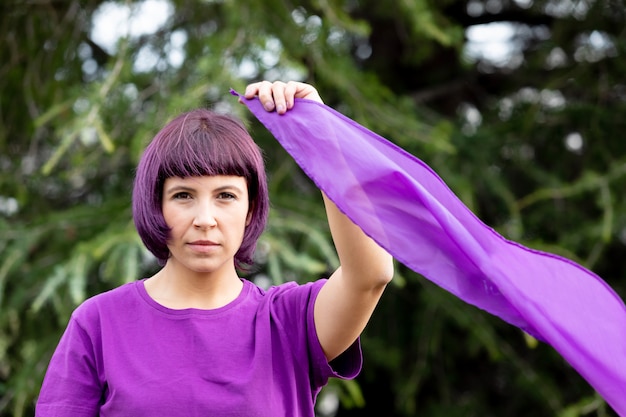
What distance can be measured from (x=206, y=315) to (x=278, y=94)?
1.24 ft

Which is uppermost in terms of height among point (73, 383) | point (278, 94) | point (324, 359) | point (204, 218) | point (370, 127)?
point (278, 94)

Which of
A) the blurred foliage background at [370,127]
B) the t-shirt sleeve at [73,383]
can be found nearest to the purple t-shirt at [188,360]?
the t-shirt sleeve at [73,383]

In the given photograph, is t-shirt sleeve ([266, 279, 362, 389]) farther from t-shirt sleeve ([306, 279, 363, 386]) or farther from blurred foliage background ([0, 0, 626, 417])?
blurred foliage background ([0, 0, 626, 417])

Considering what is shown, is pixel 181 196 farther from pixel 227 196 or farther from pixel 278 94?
pixel 278 94

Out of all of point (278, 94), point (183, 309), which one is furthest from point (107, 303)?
point (278, 94)

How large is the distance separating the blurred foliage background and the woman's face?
1275 mm

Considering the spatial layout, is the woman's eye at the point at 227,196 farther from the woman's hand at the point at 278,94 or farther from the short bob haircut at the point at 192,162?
the woman's hand at the point at 278,94

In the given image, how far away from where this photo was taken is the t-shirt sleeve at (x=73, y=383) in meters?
1.38

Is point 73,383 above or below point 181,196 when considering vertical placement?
below

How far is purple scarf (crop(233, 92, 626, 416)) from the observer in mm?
1421

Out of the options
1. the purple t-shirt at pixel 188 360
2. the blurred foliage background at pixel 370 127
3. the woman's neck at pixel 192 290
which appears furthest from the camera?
the blurred foliage background at pixel 370 127

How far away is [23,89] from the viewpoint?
385cm

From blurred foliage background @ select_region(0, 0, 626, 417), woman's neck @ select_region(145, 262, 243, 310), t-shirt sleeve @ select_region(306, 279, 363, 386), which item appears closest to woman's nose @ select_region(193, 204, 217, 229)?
woman's neck @ select_region(145, 262, 243, 310)

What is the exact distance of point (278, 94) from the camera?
1.43 meters
